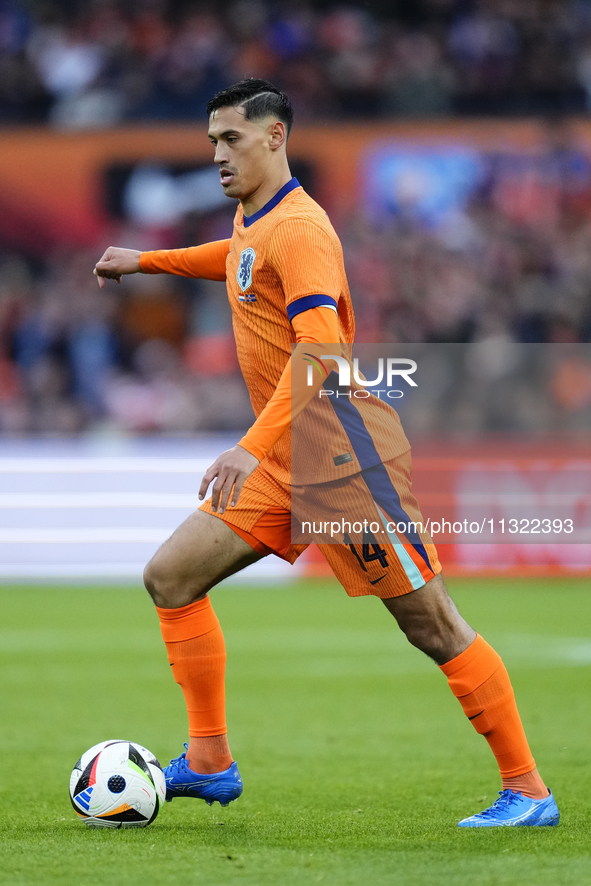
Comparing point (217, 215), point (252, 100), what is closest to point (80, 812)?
point (252, 100)

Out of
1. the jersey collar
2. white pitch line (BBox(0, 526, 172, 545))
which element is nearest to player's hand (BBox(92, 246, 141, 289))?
the jersey collar

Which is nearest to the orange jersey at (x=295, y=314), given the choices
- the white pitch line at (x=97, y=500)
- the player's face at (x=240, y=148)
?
the player's face at (x=240, y=148)

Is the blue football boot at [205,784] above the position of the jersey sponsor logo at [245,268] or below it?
below

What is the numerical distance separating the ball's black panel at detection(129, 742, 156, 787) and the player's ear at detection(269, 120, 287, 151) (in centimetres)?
191

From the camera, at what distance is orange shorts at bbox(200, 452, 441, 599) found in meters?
3.83

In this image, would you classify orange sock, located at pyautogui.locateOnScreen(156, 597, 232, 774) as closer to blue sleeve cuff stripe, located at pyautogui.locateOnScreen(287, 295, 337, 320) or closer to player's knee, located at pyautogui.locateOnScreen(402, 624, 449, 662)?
player's knee, located at pyautogui.locateOnScreen(402, 624, 449, 662)

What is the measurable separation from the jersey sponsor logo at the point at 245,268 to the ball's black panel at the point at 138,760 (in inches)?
57.7

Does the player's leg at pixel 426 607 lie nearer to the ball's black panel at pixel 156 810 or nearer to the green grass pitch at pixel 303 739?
the green grass pitch at pixel 303 739

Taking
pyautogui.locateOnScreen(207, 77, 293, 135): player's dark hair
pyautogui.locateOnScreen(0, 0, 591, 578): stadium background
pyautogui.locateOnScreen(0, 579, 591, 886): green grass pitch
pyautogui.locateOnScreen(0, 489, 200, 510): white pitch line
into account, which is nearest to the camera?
pyautogui.locateOnScreen(0, 579, 591, 886): green grass pitch

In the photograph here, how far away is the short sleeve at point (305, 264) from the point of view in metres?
3.64

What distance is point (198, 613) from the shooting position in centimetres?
404

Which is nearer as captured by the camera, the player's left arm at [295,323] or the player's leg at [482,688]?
the player's left arm at [295,323]

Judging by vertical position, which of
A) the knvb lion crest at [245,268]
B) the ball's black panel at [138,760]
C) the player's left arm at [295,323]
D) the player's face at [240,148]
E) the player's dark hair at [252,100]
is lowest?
the ball's black panel at [138,760]

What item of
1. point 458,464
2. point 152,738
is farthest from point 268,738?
point 458,464
